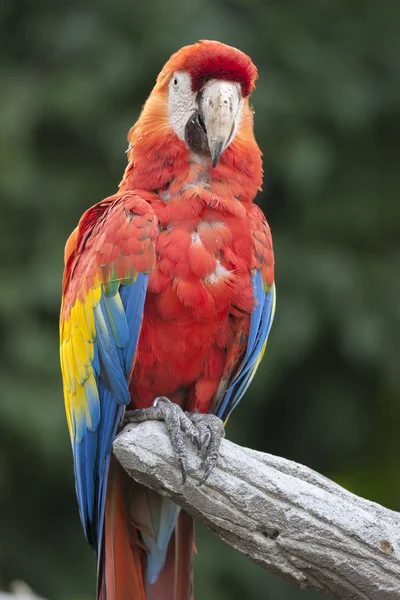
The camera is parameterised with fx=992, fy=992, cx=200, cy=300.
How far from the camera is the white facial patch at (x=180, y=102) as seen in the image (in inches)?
→ 90.0

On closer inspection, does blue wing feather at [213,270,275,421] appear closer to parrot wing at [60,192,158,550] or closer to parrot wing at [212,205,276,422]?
parrot wing at [212,205,276,422]

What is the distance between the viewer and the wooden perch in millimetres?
2055

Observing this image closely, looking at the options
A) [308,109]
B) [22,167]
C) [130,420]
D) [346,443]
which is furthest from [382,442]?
[130,420]

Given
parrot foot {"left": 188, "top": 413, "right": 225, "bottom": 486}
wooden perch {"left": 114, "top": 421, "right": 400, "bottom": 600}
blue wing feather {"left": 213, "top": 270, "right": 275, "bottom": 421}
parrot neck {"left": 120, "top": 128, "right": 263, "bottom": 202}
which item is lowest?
wooden perch {"left": 114, "top": 421, "right": 400, "bottom": 600}

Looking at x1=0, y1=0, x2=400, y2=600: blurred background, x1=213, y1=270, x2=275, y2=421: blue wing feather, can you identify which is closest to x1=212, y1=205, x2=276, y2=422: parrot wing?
x1=213, y1=270, x2=275, y2=421: blue wing feather

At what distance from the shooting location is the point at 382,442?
14.4 feet

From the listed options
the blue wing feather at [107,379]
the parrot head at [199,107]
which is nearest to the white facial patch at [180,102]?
the parrot head at [199,107]

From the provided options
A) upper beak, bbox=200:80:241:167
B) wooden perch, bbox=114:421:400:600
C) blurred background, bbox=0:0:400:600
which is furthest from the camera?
blurred background, bbox=0:0:400:600

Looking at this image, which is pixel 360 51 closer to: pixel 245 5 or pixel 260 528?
pixel 245 5

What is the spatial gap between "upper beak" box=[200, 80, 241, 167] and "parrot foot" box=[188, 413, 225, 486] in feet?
1.88

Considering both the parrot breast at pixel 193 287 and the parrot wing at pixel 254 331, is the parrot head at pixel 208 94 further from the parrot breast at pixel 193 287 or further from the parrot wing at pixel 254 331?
the parrot wing at pixel 254 331

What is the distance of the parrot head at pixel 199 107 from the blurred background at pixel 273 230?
1490 mm

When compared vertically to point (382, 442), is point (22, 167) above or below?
above

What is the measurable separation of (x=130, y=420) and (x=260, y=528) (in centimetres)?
41
